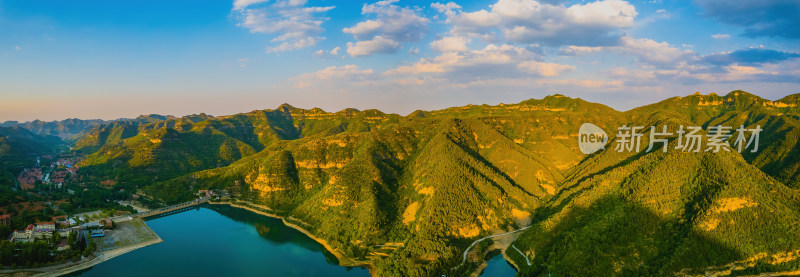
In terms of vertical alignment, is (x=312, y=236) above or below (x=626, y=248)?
below

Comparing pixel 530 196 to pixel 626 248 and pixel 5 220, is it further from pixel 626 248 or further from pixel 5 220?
pixel 5 220

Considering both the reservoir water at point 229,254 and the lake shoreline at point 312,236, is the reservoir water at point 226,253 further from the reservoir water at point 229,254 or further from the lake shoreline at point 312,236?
the lake shoreline at point 312,236

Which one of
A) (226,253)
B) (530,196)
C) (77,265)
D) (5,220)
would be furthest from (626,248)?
(5,220)

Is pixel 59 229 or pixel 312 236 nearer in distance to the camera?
pixel 59 229

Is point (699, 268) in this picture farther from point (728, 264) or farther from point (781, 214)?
point (781, 214)

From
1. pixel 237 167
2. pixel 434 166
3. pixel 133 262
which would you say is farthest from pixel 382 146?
pixel 133 262

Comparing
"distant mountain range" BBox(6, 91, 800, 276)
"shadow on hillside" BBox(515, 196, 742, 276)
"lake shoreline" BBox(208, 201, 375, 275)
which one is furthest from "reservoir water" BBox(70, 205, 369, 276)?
"shadow on hillside" BBox(515, 196, 742, 276)
